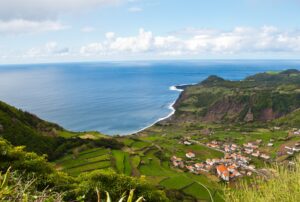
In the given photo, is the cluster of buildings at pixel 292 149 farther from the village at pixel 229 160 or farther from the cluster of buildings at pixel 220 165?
the cluster of buildings at pixel 220 165

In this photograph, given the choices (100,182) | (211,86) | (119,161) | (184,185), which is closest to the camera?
(100,182)

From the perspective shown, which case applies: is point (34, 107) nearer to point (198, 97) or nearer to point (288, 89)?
point (198, 97)

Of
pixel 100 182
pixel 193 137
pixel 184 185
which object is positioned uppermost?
pixel 100 182

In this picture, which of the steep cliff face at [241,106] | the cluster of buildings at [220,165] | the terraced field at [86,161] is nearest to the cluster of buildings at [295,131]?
the cluster of buildings at [220,165]

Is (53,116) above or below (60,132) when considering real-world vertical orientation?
below

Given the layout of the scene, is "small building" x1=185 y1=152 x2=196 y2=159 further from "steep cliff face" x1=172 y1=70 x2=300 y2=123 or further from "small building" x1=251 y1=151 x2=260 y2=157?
"steep cliff face" x1=172 y1=70 x2=300 y2=123

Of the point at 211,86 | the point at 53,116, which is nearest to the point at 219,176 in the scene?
the point at 53,116

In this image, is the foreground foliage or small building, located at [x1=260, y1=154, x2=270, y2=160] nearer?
the foreground foliage

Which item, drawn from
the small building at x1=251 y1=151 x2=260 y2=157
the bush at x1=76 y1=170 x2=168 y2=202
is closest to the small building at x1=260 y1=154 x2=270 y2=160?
the small building at x1=251 y1=151 x2=260 y2=157
